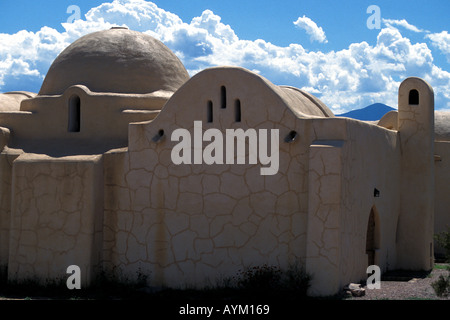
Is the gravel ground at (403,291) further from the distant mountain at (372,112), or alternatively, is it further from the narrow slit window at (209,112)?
the distant mountain at (372,112)

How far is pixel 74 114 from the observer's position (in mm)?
15484

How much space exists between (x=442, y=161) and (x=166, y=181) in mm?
9483

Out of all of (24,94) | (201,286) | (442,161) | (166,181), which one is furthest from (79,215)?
(442,161)

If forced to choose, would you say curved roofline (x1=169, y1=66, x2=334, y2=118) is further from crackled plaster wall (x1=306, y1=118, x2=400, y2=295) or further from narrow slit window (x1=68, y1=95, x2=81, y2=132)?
narrow slit window (x1=68, y1=95, x2=81, y2=132)

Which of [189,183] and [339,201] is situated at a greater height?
[189,183]

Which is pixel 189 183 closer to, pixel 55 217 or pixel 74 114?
pixel 55 217

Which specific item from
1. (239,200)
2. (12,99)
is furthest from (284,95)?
(12,99)

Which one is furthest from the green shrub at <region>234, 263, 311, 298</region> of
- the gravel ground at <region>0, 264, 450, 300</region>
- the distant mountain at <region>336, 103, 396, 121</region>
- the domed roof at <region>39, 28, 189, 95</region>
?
the distant mountain at <region>336, 103, 396, 121</region>

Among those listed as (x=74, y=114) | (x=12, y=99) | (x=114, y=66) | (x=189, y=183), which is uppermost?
(x=114, y=66)

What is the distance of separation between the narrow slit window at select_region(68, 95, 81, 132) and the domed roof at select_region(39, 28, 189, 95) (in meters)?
0.49

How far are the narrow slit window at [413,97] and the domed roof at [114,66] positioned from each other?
570 centimetres

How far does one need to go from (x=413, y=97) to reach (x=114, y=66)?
7324 mm

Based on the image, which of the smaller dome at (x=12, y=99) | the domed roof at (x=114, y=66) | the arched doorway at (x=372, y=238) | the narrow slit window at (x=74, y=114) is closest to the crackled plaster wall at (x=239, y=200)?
the arched doorway at (x=372, y=238)

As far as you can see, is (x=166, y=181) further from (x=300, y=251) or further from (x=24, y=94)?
(x=24, y=94)
